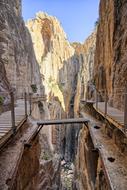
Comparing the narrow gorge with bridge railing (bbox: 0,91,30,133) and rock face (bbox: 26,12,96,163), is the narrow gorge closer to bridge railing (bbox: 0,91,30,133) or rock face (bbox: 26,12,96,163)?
bridge railing (bbox: 0,91,30,133)

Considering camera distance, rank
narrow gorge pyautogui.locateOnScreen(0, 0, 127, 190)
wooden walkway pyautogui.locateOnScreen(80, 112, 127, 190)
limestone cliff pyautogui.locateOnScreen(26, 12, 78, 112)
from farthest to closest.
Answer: limestone cliff pyautogui.locateOnScreen(26, 12, 78, 112), narrow gorge pyautogui.locateOnScreen(0, 0, 127, 190), wooden walkway pyautogui.locateOnScreen(80, 112, 127, 190)

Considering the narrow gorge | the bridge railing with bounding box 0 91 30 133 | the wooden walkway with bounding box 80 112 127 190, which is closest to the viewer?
the wooden walkway with bounding box 80 112 127 190

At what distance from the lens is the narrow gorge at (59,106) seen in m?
4.42

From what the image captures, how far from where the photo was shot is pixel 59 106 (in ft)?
106

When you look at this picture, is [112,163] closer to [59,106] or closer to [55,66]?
[59,106]

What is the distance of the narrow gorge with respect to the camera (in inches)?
174

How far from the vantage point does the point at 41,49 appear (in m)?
33.5

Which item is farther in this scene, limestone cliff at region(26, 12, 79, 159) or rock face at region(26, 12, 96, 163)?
limestone cliff at region(26, 12, 79, 159)

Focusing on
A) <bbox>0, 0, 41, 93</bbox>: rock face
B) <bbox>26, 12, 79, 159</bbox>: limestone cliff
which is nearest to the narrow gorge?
<bbox>0, 0, 41, 93</bbox>: rock face

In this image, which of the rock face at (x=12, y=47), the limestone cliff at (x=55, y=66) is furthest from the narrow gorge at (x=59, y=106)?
the limestone cliff at (x=55, y=66)

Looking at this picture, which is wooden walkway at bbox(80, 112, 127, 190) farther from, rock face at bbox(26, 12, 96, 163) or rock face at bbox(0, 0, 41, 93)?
rock face at bbox(26, 12, 96, 163)

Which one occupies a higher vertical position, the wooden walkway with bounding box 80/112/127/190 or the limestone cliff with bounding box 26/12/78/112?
the limestone cliff with bounding box 26/12/78/112

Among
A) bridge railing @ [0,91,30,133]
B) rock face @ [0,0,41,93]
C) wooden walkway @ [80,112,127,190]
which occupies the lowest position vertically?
wooden walkway @ [80,112,127,190]

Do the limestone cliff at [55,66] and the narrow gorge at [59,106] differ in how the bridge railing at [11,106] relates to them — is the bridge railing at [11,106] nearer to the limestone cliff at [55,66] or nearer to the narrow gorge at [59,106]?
the narrow gorge at [59,106]
